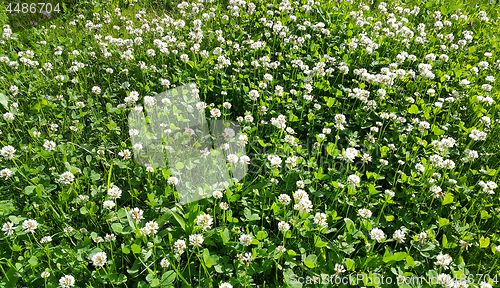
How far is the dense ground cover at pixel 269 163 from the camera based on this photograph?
7.43ft

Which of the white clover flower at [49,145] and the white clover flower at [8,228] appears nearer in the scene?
the white clover flower at [8,228]

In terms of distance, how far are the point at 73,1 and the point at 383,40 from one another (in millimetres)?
6045

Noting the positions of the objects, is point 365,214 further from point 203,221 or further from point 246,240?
point 203,221

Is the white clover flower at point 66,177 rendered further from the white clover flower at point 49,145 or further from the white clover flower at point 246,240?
the white clover flower at point 246,240

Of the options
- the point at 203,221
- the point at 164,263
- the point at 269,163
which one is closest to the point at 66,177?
the point at 164,263

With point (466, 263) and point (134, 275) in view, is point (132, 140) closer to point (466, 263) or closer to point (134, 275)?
point (134, 275)

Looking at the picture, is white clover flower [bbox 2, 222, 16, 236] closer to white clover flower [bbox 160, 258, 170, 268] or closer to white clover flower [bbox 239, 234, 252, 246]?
white clover flower [bbox 160, 258, 170, 268]

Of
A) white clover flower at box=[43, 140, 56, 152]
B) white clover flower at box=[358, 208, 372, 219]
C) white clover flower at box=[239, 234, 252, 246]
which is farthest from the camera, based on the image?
white clover flower at box=[43, 140, 56, 152]

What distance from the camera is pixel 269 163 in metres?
2.98

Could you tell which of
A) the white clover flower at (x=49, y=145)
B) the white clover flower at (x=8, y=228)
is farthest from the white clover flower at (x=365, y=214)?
the white clover flower at (x=49, y=145)

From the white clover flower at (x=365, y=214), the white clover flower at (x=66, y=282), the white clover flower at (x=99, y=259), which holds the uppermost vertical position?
the white clover flower at (x=365, y=214)

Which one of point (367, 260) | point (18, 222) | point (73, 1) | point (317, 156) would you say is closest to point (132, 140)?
point (18, 222)

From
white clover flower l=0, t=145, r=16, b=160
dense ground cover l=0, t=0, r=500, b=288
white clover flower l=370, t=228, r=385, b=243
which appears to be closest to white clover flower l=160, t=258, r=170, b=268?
dense ground cover l=0, t=0, r=500, b=288

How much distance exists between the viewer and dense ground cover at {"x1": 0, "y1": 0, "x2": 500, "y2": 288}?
2.26 meters
